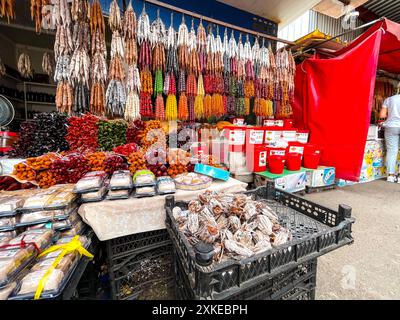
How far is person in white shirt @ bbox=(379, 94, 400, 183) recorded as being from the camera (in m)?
3.65

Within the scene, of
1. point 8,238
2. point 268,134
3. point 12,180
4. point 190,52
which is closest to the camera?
point 8,238

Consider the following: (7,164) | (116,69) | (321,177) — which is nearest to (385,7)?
(321,177)

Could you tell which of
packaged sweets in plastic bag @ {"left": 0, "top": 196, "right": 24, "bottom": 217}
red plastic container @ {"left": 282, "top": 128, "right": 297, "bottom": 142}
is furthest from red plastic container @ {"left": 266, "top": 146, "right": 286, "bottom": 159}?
packaged sweets in plastic bag @ {"left": 0, "top": 196, "right": 24, "bottom": 217}

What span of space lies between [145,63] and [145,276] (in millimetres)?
2033

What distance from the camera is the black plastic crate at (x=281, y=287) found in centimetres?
75

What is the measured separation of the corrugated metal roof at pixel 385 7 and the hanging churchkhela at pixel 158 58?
196 inches

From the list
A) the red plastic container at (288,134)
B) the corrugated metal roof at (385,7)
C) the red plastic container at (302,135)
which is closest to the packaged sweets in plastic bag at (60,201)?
the red plastic container at (288,134)

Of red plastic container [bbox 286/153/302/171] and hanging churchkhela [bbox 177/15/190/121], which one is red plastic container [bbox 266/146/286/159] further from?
hanging churchkhela [bbox 177/15/190/121]

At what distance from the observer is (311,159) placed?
302cm

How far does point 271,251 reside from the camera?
0.65m

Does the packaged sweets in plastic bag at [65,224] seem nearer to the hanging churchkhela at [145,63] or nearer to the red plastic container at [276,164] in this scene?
the hanging churchkhela at [145,63]

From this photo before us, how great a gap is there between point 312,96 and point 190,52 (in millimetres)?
2508
